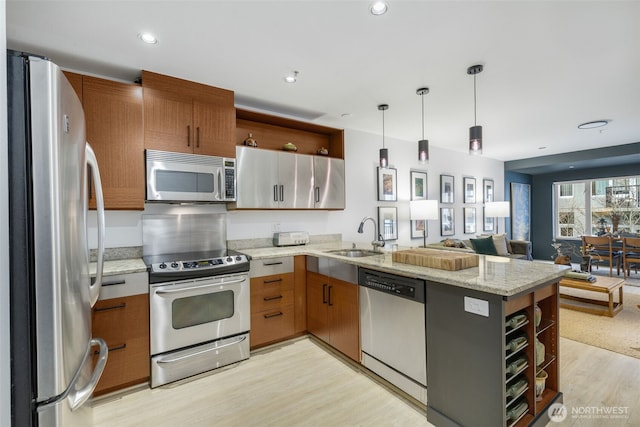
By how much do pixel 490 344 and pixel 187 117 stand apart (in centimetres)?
290

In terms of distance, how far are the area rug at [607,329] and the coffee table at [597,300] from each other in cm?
8

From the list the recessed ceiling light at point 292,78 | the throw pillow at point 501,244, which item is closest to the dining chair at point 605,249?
the throw pillow at point 501,244

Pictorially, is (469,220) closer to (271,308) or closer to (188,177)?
(271,308)

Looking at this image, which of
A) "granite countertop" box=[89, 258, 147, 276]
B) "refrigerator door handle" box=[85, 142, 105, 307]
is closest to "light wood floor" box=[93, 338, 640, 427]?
"granite countertop" box=[89, 258, 147, 276]

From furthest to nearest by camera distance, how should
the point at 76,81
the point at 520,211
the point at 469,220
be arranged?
the point at 520,211
the point at 469,220
the point at 76,81

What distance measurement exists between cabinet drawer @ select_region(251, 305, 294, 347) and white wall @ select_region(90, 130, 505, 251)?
0.96m

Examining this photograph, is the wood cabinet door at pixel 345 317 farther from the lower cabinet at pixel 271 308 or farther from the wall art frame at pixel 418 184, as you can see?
the wall art frame at pixel 418 184

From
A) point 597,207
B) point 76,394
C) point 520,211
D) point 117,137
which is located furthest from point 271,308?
point 597,207

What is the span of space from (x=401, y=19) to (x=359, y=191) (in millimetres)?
2683

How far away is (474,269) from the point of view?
→ 1929 millimetres

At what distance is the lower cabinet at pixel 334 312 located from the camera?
246cm

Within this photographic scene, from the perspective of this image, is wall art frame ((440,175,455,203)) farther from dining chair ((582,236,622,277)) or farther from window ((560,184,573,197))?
window ((560,184,573,197))

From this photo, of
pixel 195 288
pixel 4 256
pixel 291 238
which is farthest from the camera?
pixel 291 238

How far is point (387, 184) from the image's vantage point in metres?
4.69
